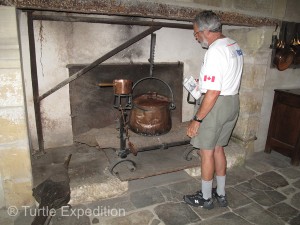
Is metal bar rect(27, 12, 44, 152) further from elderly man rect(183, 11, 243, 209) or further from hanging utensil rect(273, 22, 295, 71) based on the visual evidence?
hanging utensil rect(273, 22, 295, 71)

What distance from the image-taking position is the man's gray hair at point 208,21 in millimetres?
2986

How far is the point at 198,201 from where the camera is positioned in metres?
3.49

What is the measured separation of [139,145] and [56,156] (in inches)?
57.7

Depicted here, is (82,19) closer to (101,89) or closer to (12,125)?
(101,89)

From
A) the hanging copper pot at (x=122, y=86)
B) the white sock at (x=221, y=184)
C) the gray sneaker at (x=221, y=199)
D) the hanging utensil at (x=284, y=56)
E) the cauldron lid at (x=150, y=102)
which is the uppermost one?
the hanging utensil at (x=284, y=56)

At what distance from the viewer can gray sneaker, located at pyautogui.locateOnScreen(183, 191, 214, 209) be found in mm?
3443

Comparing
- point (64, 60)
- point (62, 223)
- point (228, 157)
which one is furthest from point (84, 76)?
point (228, 157)

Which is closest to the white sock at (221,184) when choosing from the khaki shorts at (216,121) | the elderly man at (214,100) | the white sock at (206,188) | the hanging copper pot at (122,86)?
the elderly man at (214,100)

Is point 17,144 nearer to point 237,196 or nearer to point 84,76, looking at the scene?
point 84,76

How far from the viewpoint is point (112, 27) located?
4.17m

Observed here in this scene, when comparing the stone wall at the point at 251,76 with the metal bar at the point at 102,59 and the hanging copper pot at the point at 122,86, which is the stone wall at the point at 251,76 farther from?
the hanging copper pot at the point at 122,86

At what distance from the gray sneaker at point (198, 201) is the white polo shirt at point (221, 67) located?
1.54 meters

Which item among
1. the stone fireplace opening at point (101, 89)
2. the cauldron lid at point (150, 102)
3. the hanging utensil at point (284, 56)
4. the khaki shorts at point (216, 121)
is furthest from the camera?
the hanging utensil at point (284, 56)

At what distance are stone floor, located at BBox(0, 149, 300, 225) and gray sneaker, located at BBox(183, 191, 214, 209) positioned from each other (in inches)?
2.5
